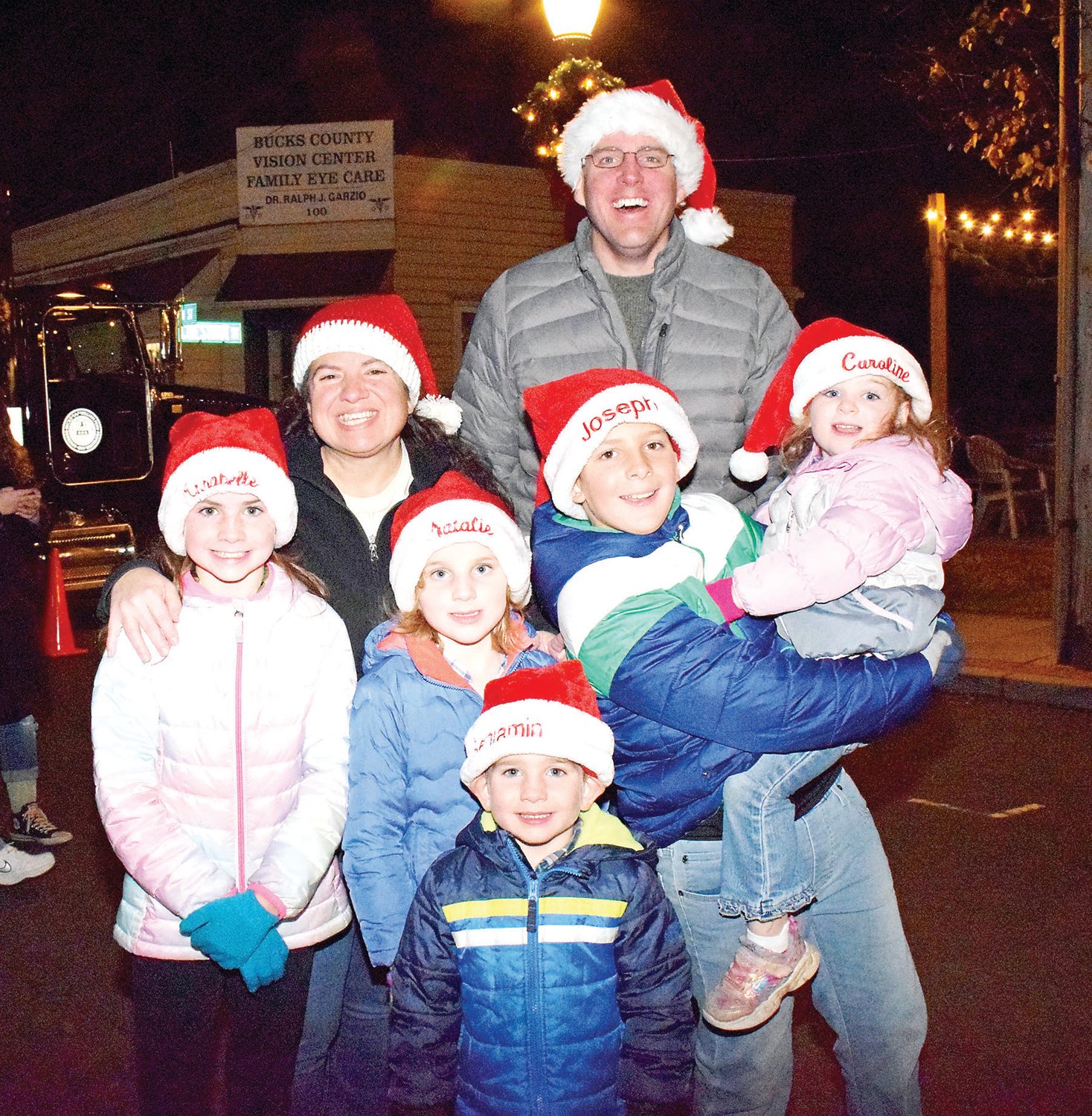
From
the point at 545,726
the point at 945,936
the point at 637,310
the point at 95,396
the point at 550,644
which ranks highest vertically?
the point at 95,396

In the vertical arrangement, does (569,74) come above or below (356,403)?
above

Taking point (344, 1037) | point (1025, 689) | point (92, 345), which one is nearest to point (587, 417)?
point (344, 1037)

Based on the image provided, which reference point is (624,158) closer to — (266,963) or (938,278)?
(266,963)

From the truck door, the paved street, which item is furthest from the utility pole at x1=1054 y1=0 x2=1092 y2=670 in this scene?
the truck door

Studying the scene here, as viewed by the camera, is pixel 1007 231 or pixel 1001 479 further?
pixel 1007 231

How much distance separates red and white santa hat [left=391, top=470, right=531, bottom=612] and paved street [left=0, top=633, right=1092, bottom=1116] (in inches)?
80.6

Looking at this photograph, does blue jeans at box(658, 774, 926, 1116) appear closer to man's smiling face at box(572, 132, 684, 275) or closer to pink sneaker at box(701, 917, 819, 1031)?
pink sneaker at box(701, 917, 819, 1031)

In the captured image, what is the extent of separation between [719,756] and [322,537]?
1.30 meters

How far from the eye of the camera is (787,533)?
2.87 metres

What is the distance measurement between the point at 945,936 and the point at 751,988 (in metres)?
2.58

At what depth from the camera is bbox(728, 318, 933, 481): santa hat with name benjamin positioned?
296 cm

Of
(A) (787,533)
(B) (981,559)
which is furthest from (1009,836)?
(B) (981,559)

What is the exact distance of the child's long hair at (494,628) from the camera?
2887mm

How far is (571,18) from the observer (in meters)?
8.39
